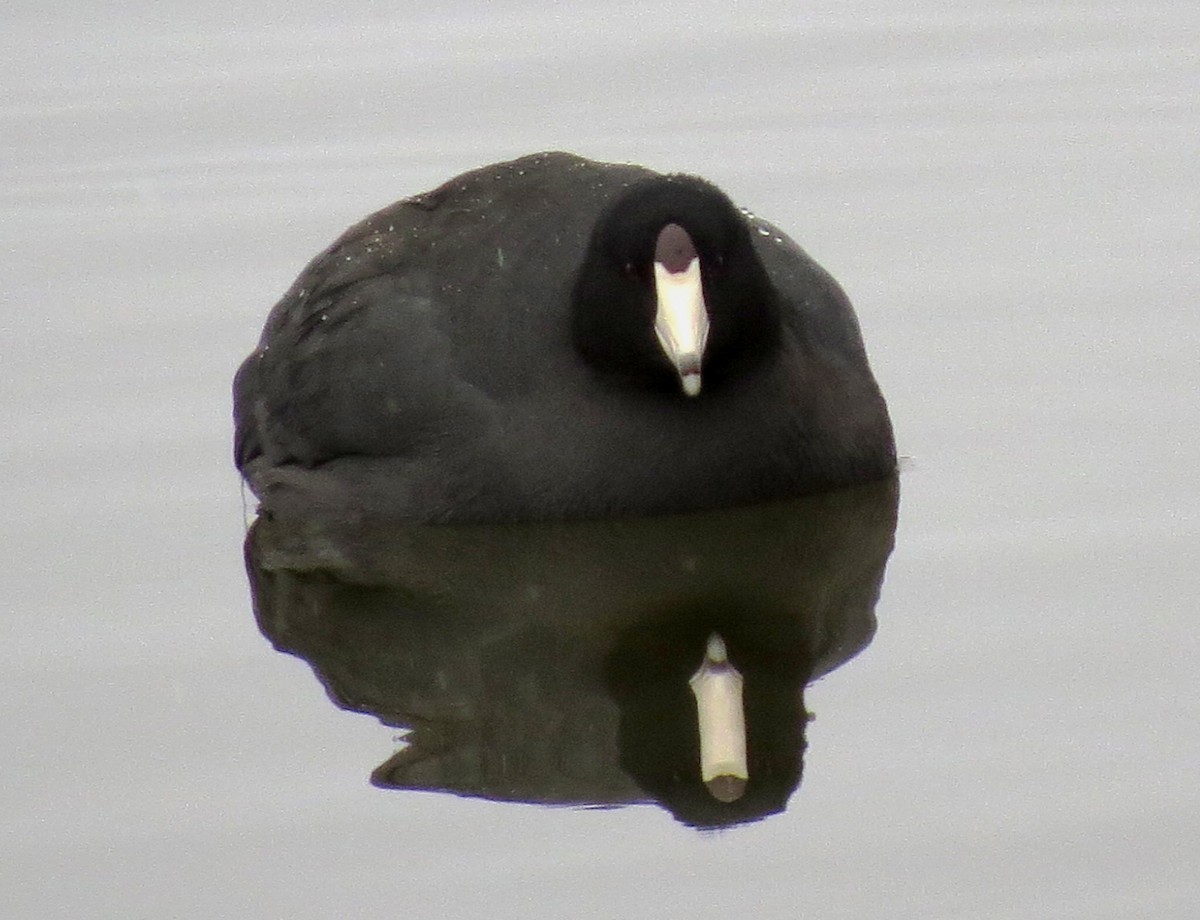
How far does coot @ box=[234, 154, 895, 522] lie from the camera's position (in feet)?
27.4

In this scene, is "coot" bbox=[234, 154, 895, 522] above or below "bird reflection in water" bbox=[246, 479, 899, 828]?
above

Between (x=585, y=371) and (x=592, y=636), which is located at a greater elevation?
(x=585, y=371)

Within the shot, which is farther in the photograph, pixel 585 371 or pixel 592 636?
pixel 585 371

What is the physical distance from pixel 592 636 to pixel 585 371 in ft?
3.25

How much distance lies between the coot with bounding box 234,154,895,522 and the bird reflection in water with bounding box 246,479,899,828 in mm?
Answer: 105

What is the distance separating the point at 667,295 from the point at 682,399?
452 millimetres

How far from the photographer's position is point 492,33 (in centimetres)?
1270

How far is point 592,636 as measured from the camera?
787 centimetres

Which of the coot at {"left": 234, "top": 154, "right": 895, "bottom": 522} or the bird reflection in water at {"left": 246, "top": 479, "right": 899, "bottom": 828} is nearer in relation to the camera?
the bird reflection in water at {"left": 246, "top": 479, "right": 899, "bottom": 828}

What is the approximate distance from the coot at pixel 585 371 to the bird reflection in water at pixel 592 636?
0.35ft

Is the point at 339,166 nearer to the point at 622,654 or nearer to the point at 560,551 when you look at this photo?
the point at 560,551

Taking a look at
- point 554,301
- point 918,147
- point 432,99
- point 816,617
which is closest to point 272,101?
point 432,99

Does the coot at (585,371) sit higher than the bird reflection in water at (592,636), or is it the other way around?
the coot at (585,371)

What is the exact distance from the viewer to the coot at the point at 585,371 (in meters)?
8.34
